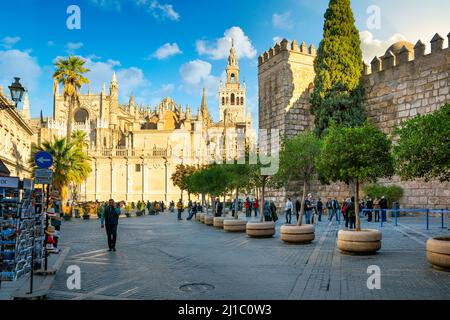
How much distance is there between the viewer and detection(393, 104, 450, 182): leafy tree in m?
8.13

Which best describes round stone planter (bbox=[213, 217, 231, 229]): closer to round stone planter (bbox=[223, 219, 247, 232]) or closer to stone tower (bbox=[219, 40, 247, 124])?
round stone planter (bbox=[223, 219, 247, 232])

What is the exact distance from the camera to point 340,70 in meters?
26.3

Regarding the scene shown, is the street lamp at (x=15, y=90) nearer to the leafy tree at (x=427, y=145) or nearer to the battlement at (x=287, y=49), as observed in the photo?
the leafy tree at (x=427, y=145)

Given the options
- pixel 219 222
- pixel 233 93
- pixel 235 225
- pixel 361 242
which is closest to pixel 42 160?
pixel 361 242

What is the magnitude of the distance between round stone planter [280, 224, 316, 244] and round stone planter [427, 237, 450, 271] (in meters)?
5.10

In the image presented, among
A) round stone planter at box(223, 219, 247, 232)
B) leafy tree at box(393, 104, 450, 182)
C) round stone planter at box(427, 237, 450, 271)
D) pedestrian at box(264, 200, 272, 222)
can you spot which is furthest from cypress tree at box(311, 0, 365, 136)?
round stone planter at box(427, 237, 450, 271)

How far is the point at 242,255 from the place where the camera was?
10984 mm

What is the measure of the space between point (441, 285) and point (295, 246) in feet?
19.7

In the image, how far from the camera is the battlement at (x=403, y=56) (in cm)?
2233

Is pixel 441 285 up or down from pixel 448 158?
down

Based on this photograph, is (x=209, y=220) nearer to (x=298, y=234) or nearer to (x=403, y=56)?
(x=298, y=234)

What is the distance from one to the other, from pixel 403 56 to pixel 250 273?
21.0m
